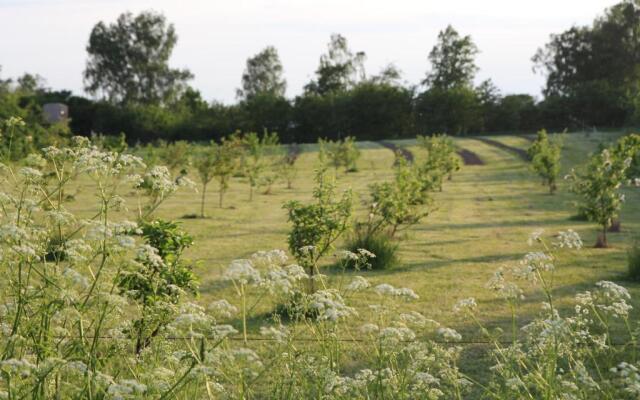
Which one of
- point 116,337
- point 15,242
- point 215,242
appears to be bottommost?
point 215,242

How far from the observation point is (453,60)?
200ft

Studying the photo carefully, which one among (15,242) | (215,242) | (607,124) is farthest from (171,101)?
(15,242)

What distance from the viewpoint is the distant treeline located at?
4897 cm

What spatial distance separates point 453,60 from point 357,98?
14470mm

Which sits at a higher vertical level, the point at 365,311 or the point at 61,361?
the point at 61,361

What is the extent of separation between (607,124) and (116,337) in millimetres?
50168

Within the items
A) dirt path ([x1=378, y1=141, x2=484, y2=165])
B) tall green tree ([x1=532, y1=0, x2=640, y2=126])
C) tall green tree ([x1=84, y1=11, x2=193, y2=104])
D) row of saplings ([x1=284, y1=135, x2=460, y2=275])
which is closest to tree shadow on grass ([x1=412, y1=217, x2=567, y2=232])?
row of saplings ([x1=284, y1=135, x2=460, y2=275])

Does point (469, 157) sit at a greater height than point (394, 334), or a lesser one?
lesser

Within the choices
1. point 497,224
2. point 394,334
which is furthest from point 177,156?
point 394,334

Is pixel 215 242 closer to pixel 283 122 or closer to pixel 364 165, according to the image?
pixel 364 165

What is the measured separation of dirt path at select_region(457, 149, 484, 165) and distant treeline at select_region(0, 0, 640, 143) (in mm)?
11009

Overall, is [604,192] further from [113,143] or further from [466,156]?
[466,156]

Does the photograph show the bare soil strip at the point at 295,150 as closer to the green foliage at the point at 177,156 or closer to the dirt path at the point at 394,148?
the dirt path at the point at 394,148

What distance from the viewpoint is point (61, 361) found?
3201mm
